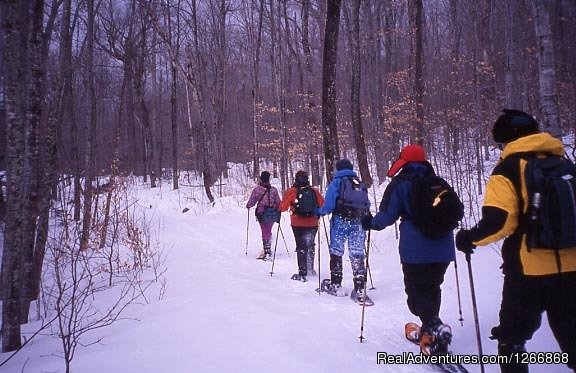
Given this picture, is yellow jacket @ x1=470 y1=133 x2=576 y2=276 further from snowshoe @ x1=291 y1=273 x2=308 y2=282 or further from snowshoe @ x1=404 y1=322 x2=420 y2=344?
snowshoe @ x1=291 y1=273 x2=308 y2=282

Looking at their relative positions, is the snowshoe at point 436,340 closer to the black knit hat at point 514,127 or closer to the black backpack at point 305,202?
the black knit hat at point 514,127

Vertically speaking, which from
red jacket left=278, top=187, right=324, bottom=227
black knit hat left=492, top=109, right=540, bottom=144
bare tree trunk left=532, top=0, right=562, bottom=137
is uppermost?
bare tree trunk left=532, top=0, right=562, bottom=137

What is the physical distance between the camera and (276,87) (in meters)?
19.6

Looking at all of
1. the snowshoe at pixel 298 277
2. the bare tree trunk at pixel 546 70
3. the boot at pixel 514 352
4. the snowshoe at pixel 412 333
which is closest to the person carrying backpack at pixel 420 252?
the snowshoe at pixel 412 333

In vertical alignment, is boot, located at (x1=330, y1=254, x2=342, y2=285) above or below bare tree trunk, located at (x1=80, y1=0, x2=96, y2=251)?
below

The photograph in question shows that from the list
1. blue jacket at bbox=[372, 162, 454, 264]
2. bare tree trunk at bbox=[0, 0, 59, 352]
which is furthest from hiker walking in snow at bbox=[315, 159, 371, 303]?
bare tree trunk at bbox=[0, 0, 59, 352]

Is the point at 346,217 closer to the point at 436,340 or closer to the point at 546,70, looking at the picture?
the point at 436,340

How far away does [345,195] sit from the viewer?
5871mm

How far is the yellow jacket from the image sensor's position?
255 centimetres

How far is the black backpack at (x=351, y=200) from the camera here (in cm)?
588

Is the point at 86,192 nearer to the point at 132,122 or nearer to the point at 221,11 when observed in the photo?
the point at 221,11

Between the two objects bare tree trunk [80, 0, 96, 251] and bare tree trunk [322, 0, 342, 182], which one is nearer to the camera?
bare tree trunk [322, 0, 342, 182]

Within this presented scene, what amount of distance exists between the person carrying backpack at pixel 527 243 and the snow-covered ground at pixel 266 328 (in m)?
1.07

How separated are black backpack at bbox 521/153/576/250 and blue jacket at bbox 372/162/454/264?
122 centimetres
